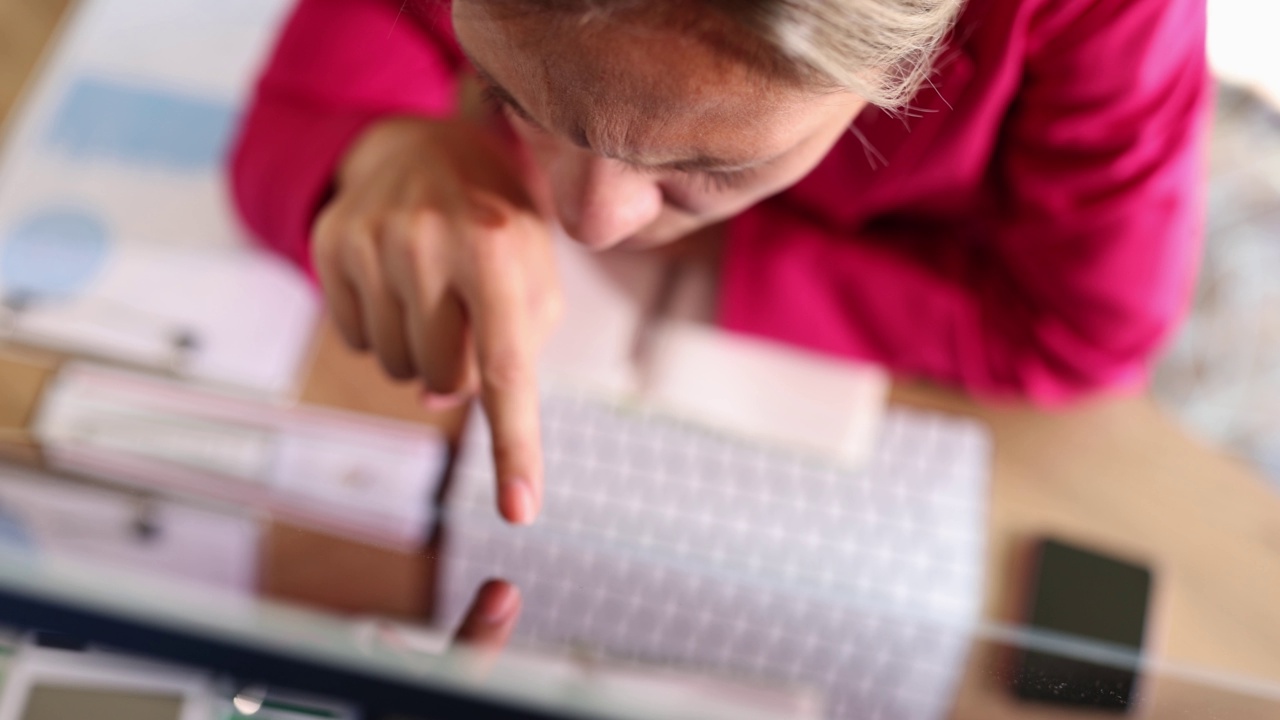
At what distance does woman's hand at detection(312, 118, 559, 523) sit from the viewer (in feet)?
1.17

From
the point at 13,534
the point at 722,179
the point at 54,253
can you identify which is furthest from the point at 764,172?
the point at 54,253

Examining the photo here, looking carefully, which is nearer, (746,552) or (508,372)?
(508,372)

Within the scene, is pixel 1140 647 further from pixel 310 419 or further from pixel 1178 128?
pixel 310 419

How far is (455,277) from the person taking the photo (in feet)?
1.26

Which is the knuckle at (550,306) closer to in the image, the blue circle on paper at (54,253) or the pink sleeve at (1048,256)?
the pink sleeve at (1048,256)

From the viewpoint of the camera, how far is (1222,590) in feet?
1.85

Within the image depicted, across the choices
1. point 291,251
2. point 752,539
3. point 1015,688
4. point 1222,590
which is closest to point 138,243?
point 291,251

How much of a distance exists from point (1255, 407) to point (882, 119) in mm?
408

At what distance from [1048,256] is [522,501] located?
336 millimetres

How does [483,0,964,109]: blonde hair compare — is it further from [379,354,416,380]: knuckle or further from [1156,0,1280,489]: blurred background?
[1156,0,1280,489]: blurred background

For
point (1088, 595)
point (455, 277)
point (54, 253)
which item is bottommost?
point (1088, 595)

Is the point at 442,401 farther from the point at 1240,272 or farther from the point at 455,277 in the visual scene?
the point at 1240,272

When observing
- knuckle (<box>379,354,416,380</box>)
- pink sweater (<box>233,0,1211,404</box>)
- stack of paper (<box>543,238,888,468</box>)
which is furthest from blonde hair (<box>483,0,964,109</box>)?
stack of paper (<box>543,238,888,468</box>)

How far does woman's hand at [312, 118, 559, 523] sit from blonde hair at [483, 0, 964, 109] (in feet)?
0.54
